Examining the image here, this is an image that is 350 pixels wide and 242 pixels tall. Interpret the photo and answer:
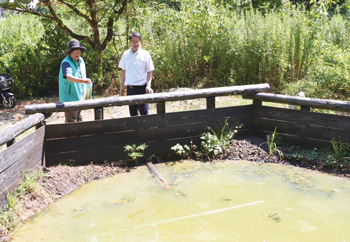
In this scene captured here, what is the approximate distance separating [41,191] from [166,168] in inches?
74.9

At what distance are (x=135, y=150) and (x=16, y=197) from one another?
1.95 meters

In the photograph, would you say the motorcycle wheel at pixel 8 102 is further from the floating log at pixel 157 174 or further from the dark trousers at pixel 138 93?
the floating log at pixel 157 174

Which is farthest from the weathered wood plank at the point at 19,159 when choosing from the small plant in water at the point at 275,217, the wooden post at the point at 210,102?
the small plant in water at the point at 275,217

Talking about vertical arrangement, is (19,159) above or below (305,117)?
below

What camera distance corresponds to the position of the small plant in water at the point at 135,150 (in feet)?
18.5

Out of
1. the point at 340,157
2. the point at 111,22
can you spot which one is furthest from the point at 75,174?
the point at 111,22

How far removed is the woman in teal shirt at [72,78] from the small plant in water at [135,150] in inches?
37.5

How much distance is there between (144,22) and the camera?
35.9 ft

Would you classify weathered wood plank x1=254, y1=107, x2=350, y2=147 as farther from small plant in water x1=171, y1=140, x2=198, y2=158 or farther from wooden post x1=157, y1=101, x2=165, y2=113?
wooden post x1=157, y1=101, x2=165, y2=113

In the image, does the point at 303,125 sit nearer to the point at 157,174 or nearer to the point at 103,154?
the point at 157,174

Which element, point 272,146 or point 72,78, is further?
point 272,146

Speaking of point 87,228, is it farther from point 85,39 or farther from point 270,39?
point 85,39

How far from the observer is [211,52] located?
389 inches

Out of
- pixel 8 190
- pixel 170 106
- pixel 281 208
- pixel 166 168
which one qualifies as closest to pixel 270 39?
pixel 170 106
